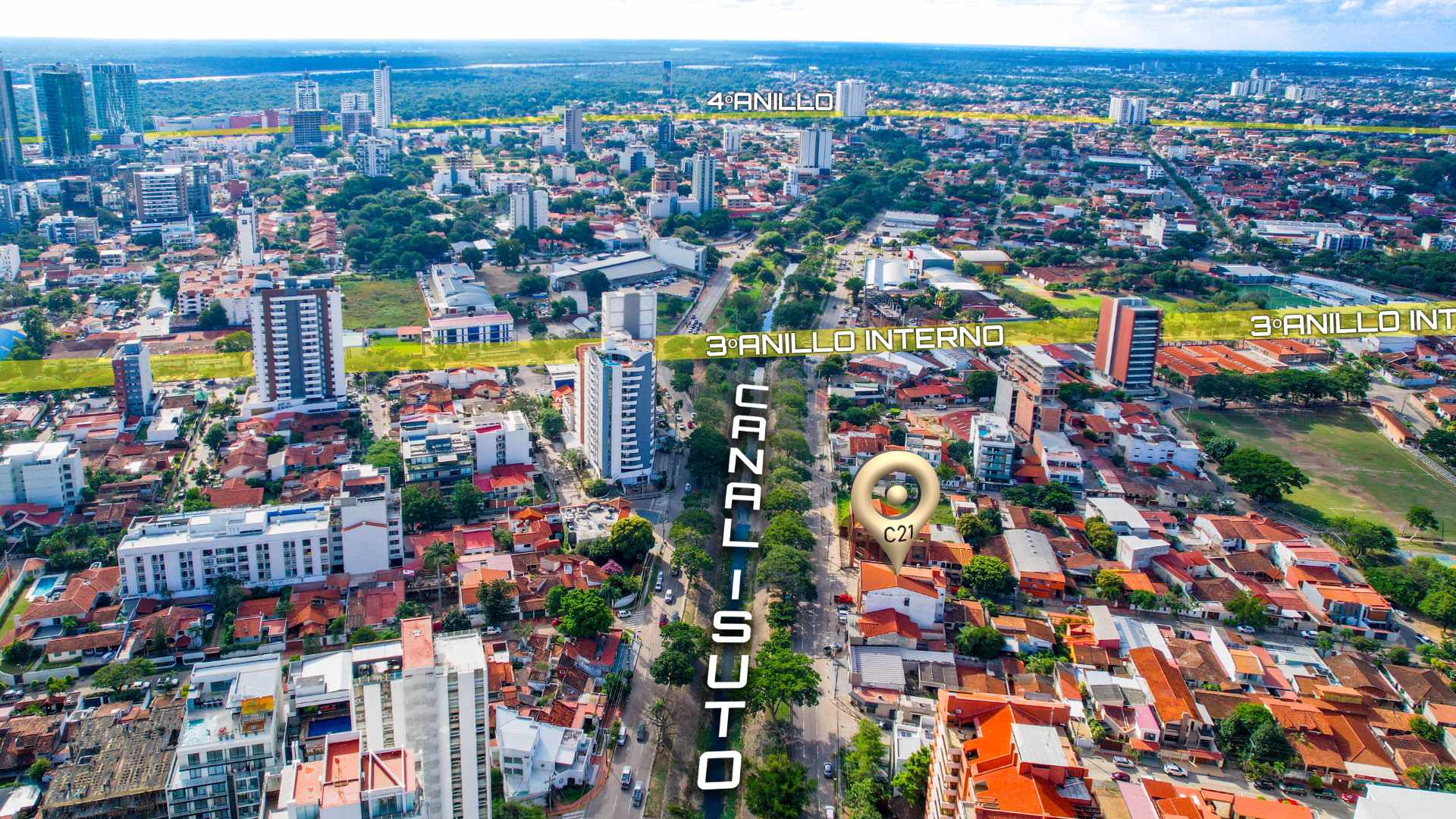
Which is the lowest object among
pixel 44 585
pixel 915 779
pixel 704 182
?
pixel 44 585

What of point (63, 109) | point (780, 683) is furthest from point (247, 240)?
point (780, 683)

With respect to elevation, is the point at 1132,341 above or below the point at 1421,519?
above

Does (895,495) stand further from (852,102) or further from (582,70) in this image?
(582,70)

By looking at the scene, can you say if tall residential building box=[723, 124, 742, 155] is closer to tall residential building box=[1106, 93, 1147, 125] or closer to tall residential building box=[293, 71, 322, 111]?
tall residential building box=[1106, 93, 1147, 125]

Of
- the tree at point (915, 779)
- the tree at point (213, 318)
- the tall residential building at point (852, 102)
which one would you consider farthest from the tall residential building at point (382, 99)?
the tree at point (915, 779)

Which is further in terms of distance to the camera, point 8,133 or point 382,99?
point 382,99

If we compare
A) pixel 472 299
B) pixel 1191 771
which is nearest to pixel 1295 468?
pixel 1191 771

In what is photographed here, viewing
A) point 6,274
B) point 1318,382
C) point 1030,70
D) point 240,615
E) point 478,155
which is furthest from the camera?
point 1030,70

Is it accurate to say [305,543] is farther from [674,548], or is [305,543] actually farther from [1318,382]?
[1318,382]
